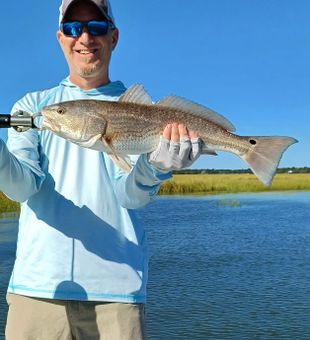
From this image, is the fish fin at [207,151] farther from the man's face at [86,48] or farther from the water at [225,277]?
the water at [225,277]

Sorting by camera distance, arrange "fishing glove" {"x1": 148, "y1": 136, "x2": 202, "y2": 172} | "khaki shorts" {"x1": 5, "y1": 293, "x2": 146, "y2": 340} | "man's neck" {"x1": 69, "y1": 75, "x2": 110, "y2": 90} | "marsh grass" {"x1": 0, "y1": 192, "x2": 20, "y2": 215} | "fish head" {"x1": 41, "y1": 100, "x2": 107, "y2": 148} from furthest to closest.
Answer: "marsh grass" {"x1": 0, "y1": 192, "x2": 20, "y2": 215}
"man's neck" {"x1": 69, "y1": 75, "x2": 110, "y2": 90}
"khaki shorts" {"x1": 5, "y1": 293, "x2": 146, "y2": 340}
"fish head" {"x1": 41, "y1": 100, "x2": 107, "y2": 148}
"fishing glove" {"x1": 148, "y1": 136, "x2": 202, "y2": 172}

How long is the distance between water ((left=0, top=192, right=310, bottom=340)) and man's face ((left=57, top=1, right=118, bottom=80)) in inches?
305

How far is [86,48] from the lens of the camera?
132 inches

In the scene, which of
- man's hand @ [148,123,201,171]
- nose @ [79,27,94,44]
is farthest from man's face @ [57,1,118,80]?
man's hand @ [148,123,201,171]

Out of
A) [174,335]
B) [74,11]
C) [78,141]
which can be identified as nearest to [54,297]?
[78,141]

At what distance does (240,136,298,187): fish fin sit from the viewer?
3.21 metres

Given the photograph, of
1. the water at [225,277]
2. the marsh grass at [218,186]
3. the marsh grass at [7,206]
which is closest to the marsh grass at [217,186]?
the marsh grass at [218,186]

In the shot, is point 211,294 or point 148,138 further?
point 211,294

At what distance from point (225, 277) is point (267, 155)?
12.3m

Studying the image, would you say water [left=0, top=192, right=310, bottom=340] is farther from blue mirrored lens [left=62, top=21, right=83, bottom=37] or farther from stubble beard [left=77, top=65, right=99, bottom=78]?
blue mirrored lens [left=62, top=21, right=83, bottom=37]

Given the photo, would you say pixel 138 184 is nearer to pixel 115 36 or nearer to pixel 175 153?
pixel 175 153

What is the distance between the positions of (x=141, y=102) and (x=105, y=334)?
1326 millimetres

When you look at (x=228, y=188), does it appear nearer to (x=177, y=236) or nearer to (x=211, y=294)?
(x=177, y=236)

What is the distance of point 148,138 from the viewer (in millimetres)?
3059
